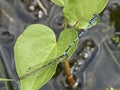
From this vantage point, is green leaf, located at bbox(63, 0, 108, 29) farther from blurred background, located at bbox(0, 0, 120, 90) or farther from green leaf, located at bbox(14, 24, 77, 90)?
blurred background, located at bbox(0, 0, 120, 90)

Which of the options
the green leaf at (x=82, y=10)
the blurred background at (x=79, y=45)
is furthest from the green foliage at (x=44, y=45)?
the blurred background at (x=79, y=45)

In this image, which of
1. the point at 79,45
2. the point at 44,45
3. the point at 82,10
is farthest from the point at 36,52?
the point at 79,45

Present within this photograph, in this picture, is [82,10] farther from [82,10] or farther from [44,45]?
[44,45]

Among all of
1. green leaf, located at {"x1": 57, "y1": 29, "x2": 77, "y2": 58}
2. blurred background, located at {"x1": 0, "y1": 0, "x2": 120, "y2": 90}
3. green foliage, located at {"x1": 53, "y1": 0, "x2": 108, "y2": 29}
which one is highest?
→ green foliage, located at {"x1": 53, "y1": 0, "x2": 108, "y2": 29}

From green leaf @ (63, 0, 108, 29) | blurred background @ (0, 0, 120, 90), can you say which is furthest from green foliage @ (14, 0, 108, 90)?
blurred background @ (0, 0, 120, 90)

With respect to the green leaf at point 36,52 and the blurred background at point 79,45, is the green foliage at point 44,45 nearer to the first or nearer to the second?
the green leaf at point 36,52

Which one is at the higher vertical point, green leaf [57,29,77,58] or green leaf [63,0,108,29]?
green leaf [63,0,108,29]

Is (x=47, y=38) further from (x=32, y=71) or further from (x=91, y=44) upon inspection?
(x=91, y=44)
